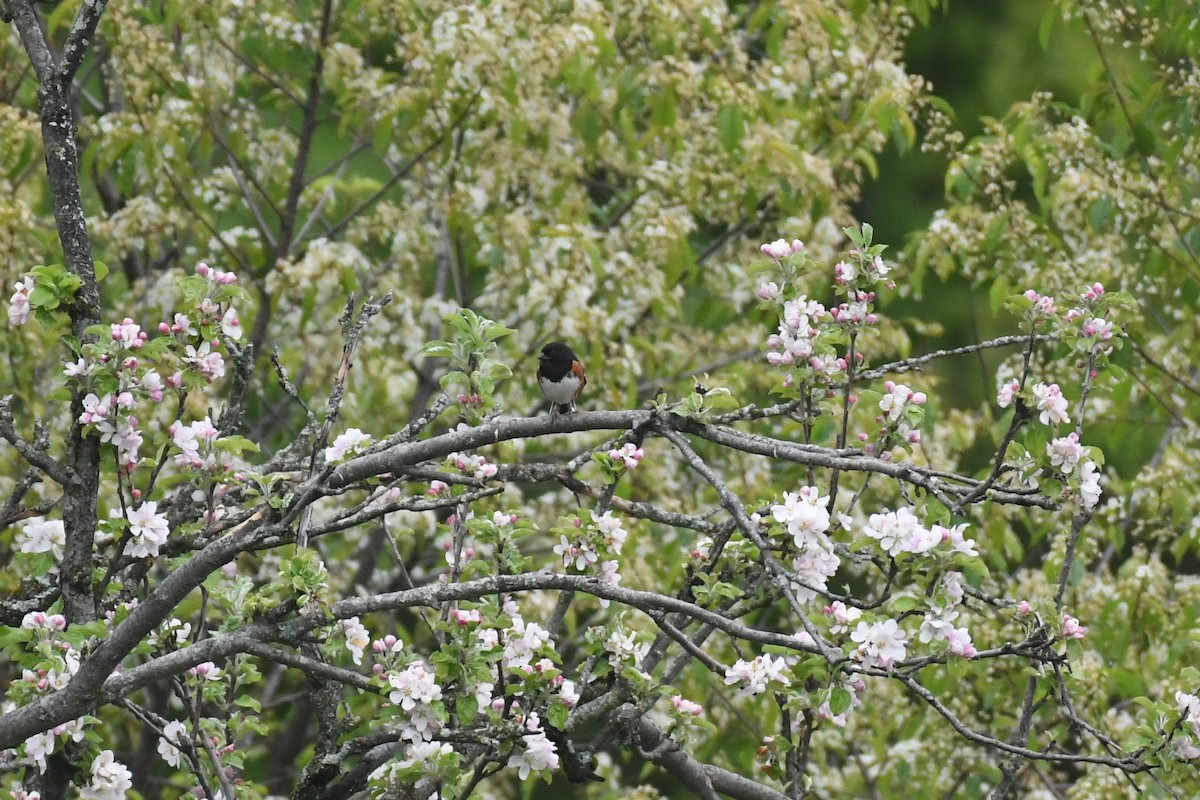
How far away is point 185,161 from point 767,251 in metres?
4.40

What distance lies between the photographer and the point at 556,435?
6.07m

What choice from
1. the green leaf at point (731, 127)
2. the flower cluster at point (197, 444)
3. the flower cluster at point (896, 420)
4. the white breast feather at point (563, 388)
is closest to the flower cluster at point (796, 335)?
the flower cluster at point (896, 420)

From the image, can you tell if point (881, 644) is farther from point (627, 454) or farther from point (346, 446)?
point (346, 446)

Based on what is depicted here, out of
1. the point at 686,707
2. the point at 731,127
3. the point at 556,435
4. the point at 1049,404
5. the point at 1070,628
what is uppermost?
the point at 731,127

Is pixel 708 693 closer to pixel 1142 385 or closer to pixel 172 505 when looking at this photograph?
pixel 1142 385

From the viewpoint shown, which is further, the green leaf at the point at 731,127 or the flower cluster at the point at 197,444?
the green leaf at the point at 731,127

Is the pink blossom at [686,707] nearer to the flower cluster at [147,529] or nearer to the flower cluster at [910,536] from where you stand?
the flower cluster at [910,536]

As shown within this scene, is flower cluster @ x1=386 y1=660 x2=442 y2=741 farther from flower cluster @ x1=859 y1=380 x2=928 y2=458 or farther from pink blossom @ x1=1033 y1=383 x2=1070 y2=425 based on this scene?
pink blossom @ x1=1033 y1=383 x2=1070 y2=425

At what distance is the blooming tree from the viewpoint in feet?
9.40

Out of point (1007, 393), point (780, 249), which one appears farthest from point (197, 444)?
point (1007, 393)

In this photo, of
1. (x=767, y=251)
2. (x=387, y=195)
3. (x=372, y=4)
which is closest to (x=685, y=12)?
(x=372, y=4)

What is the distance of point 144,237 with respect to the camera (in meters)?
6.46

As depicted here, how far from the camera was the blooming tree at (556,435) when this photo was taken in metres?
2.87

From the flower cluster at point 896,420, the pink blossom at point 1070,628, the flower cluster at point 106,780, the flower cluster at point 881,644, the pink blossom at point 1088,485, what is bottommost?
the flower cluster at point 106,780
